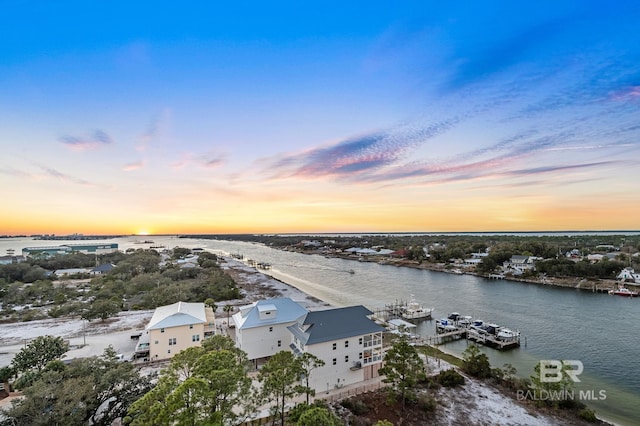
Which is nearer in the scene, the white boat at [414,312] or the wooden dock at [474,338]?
the wooden dock at [474,338]

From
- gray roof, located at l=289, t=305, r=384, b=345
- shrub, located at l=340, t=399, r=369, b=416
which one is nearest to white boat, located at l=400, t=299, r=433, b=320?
gray roof, located at l=289, t=305, r=384, b=345

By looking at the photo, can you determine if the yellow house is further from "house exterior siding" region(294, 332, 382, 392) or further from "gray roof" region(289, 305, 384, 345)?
"house exterior siding" region(294, 332, 382, 392)

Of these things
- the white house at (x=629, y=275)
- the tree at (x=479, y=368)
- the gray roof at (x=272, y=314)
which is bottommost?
the tree at (x=479, y=368)

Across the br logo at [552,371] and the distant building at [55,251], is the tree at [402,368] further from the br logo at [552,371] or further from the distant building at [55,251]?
the distant building at [55,251]

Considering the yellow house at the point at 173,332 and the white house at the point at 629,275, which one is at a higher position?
the yellow house at the point at 173,332

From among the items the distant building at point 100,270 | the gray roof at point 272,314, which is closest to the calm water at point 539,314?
the gray roof at point 272,314

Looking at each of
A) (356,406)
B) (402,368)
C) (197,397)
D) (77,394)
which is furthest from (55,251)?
(402,368)
